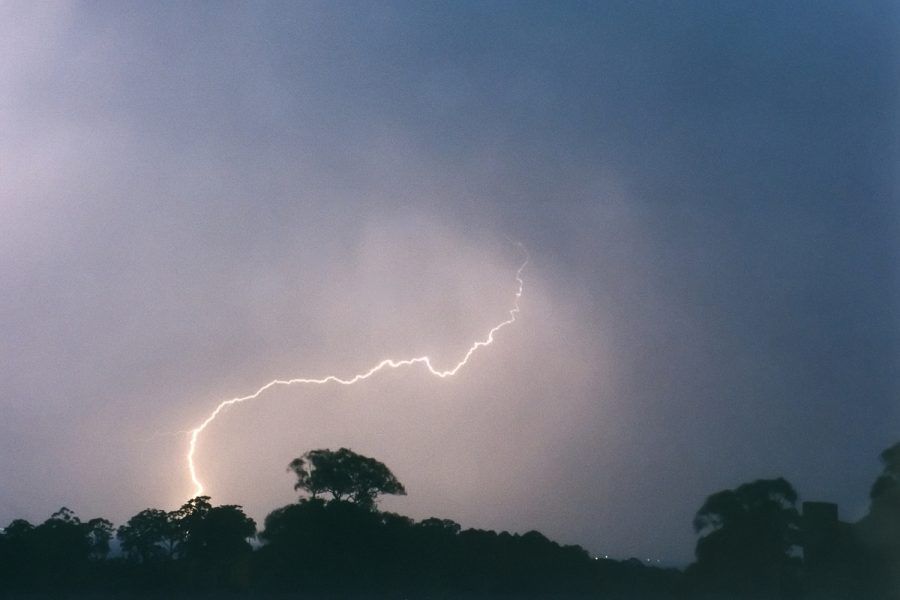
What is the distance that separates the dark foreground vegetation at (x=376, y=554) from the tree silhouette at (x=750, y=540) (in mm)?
50

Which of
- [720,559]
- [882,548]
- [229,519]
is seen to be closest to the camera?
[882,548]

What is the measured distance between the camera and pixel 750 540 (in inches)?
1489

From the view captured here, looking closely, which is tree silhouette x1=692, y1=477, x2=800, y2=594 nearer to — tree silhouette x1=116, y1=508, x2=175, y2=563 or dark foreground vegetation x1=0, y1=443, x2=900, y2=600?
dark foreground vegetation x1=0, y1=443, x2=900, y2=600

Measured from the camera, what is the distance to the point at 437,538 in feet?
173

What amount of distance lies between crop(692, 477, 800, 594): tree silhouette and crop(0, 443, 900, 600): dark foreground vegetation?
0.05 meters

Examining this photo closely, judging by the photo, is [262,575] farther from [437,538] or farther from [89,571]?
[437,538]

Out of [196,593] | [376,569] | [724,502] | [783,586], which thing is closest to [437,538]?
[376,569]

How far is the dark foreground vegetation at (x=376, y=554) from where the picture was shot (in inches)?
1436

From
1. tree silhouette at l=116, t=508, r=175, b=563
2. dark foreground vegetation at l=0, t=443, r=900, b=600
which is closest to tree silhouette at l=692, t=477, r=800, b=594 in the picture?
dark foreground vegetation at l=0, t=443, r=900, b=600

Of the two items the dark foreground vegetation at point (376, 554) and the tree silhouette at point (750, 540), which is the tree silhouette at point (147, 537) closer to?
the dark foreground vegetation at point (376, 554)

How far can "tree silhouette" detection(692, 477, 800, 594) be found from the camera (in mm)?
35719

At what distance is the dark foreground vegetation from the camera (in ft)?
120

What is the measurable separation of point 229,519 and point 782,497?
1022 inches

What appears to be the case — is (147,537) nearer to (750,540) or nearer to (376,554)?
(376,554)
